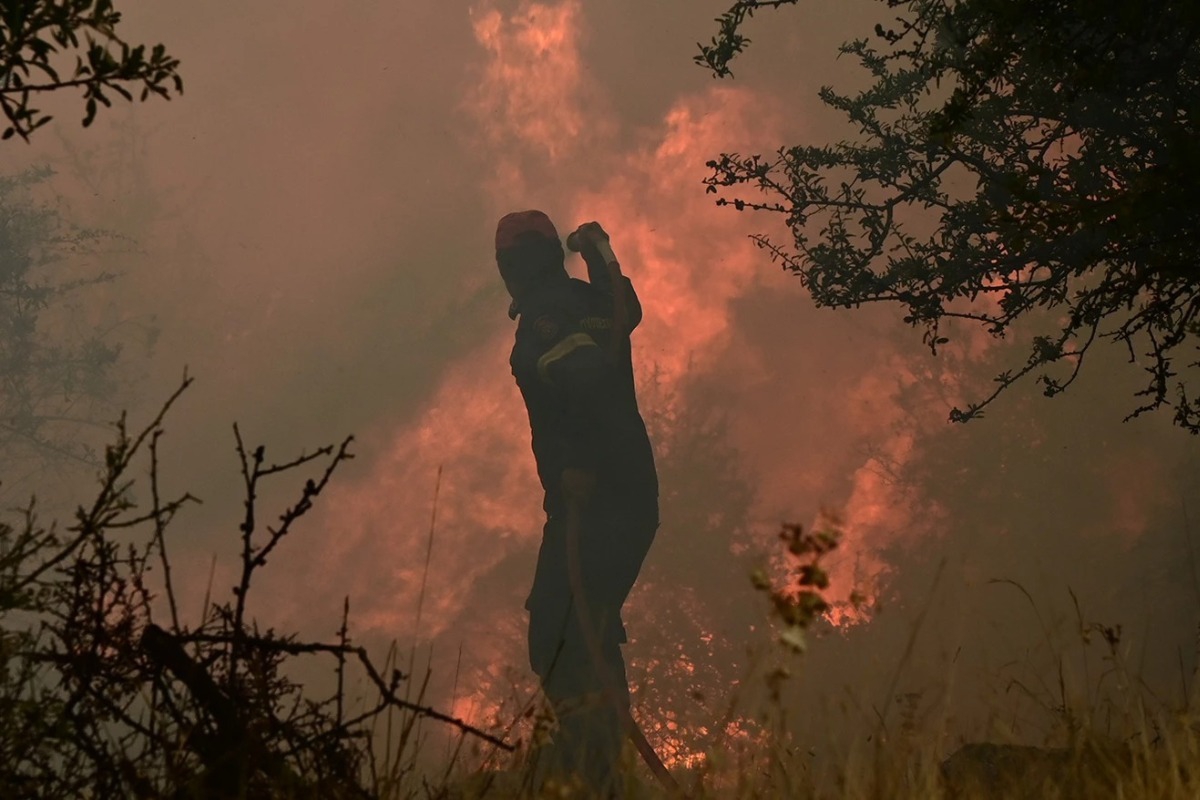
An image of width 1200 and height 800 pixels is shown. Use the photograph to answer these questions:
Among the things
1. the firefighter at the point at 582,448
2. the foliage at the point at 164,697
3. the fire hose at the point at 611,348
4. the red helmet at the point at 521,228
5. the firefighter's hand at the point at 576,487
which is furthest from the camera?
the red helmet at the point at 521,228

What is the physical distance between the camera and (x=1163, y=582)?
2623 centimetres

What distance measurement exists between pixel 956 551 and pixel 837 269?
1070 inches

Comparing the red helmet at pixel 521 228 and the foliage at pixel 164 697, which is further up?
the red helmet at pixel 521 228

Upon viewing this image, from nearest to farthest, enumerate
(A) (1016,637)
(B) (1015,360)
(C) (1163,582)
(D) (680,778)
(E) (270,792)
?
(E) (270,792)
(D) (680,778)
(C) (1163,582)
(A) (1016,637)
(B) (1015,360)

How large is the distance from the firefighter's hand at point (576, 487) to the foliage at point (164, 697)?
8926 mm

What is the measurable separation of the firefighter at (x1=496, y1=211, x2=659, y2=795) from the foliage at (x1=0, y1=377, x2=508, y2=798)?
8570 mm

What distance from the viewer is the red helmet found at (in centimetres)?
1259

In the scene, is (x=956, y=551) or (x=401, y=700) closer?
(x=401, y=700)

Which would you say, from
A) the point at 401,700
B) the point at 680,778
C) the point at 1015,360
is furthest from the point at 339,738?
the point at 1015,360

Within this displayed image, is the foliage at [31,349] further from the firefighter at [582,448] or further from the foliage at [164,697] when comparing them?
the foliage at [164,697]

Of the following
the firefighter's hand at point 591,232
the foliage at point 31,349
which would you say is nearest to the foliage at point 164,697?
the firefighter's hand at point 591,232

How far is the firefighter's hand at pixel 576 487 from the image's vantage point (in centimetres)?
1164

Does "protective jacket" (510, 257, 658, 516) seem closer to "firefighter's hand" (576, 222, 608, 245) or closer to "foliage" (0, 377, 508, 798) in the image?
"firefighter's hand" (576, 222, 608, 245)

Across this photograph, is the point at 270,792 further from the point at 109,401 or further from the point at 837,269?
the point at 109,401
